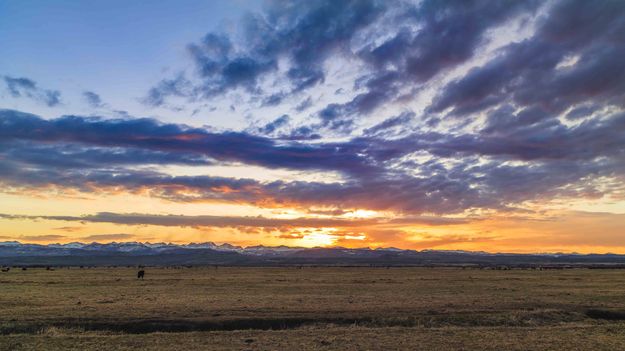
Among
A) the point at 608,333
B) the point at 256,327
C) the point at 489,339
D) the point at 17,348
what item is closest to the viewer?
the point at 17,348

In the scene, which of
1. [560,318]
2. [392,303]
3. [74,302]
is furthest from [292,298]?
[560,318]

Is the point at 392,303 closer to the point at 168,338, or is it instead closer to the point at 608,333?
the point at 608,333

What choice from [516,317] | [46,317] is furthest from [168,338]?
[516,317]

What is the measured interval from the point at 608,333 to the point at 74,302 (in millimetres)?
38308

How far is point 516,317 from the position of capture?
30312 millimetres

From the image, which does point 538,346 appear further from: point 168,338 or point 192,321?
point 192,321

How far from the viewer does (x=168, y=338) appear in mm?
22188

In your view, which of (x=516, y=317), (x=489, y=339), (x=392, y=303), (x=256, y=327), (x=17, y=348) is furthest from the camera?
(x=392, y=303)

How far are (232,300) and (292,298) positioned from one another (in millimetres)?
5474

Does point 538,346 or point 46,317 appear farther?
point 46,317

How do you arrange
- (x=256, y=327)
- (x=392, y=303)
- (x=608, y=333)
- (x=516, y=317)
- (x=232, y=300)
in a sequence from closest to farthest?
(x=608, y=333), (x=256, y=327), (x=516, y=317), (x=392, y=303), (x=232, y=300)

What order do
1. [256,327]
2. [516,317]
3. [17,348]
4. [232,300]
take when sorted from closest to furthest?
1. [17,348]
2. [256,327]
3. [516,317]
4. [232,300]

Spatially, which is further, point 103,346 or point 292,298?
point 292,298

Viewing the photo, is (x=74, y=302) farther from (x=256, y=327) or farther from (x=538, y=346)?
(x=538, y=346)
